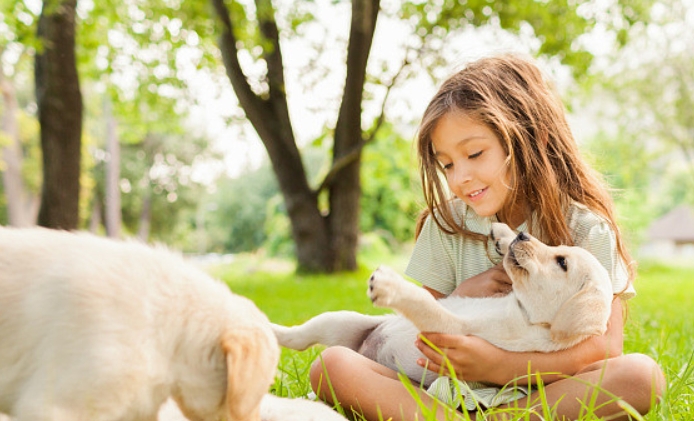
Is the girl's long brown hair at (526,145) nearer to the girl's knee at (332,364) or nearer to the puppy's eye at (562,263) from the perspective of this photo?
the puppy's eye at (562,263)

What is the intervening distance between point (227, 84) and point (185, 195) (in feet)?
84.3

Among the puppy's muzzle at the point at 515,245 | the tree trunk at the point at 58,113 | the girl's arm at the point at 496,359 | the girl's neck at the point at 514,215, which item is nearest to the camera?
the girl's arm at the point at 496,359

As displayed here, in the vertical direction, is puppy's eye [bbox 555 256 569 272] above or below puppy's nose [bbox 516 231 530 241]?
below

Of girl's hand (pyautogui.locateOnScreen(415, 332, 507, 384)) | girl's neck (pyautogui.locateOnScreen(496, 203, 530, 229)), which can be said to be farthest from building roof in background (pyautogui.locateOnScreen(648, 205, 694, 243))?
girl's hand (pyautogui.locateOnScreen(415, 332, 507, 384))

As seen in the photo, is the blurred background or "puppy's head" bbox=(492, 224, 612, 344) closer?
"puppy's head" bbox=(492, 224, 612, 344)

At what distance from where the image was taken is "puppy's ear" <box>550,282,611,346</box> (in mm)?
2209

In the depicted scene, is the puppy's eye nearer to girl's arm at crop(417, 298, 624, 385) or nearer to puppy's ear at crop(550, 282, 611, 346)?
puppy's ear at crop(550, 282, 611, 346)

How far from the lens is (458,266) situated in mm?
3096

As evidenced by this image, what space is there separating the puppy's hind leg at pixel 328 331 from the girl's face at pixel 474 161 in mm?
729

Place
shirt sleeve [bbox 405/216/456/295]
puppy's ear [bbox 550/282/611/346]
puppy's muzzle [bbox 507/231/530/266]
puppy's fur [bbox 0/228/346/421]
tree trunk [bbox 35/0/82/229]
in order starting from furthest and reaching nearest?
tree trunk [bbox 35/0/82/229] < shirt sleeve [bbox 405/216/456/295] < puppy's muzzle [bbox 507/231/530/266] < puppy's ear [bbox 550/282/611/346] < puppy's fur [bbox 0/228/346/421]

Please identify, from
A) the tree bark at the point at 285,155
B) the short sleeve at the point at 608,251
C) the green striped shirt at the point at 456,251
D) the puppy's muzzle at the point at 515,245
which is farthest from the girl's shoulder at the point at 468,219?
the tree bark at the point at 285,155

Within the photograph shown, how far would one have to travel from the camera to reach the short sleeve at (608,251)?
264 centimetres

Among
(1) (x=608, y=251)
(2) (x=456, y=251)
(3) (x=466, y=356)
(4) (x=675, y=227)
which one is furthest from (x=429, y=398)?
(4) (x=675, y=227)

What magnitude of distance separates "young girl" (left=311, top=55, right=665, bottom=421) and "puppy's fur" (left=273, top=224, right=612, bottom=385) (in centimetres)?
8
